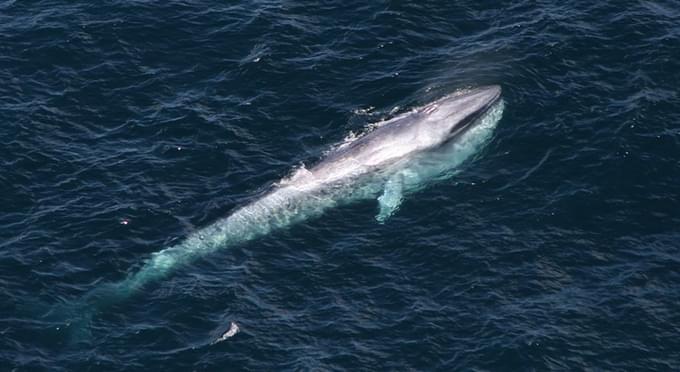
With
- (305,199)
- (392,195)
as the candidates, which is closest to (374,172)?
(392,195)

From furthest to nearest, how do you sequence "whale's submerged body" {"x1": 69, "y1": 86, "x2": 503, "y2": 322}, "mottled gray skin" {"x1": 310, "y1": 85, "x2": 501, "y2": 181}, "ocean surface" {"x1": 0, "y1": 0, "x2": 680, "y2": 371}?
1. "mottled gray skin" {"x1": 310, "y1": 85, "x2": 501, "y2": 181}
2. "whale's submerged body" {"x1": 69, "y1": 86, "x2": 503, "y2": 322}
3. "ocean surface" {"x1": 0, "y1": 0, "x2": 680, "y2": 371}

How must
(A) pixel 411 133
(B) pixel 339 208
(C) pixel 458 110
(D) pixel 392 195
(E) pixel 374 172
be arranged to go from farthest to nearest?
(C) pixel 458 110
(A) pixel 411 133
(E) pixel 374 172
(D) pixel 392 195
(B) pixel 339 208

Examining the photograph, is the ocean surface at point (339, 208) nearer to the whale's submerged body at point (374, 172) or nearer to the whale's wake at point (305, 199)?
the whale's wake at point (305, 199)

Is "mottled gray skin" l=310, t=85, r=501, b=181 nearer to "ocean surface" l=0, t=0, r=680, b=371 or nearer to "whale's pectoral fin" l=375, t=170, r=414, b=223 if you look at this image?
"ocean surface" l=0, t=0, r=680, b=371

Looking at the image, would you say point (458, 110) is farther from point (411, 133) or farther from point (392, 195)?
point (392, 195)

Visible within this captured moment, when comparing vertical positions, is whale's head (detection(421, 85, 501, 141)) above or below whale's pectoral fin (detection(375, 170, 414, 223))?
above

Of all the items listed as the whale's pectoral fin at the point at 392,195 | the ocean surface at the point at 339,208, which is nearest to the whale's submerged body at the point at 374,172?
the whale's pectoral fin at the point at 392,195

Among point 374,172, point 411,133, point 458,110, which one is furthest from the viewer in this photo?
point 458,110

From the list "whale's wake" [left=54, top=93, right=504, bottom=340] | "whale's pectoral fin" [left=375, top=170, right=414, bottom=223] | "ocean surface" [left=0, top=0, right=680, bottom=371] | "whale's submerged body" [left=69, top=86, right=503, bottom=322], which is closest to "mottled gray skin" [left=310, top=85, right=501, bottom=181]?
"whale's submerged body" [left=69, top=86, right=503, bottom=322]
